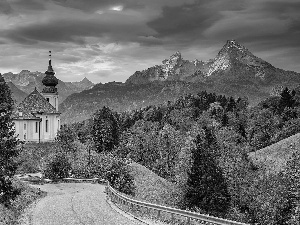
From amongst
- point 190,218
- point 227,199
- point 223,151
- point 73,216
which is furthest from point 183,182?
point 190,218

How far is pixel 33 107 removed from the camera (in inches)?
4092

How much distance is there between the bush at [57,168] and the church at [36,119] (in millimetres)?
28897

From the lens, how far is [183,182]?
7012 cm

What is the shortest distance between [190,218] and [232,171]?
2229 inches

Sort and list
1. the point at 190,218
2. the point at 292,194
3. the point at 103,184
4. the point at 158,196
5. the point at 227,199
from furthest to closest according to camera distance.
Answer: the point at 158,196, the point at 227,199, the point at 103,184, the point at 292,194, the point at 190,218

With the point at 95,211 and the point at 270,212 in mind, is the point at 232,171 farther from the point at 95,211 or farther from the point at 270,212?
the point at 95,211

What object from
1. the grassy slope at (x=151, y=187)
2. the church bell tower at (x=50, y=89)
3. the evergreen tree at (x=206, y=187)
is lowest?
the grassy slope at (x=151, y=187)

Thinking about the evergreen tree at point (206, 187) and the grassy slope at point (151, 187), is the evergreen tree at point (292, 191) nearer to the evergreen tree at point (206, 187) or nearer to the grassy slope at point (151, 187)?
the evergreen tree at point (206, 187)

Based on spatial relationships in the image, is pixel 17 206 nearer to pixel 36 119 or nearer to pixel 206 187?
pixel 206 187

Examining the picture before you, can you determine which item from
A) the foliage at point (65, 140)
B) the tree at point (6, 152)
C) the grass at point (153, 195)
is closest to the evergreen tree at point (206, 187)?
the grass at point (153, 195)

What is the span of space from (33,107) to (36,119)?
4294 millimetres

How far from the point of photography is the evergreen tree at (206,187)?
66.3m

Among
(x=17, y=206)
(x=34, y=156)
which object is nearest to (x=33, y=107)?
(x=34, y=156)

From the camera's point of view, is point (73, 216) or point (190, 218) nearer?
point (190, 218)
